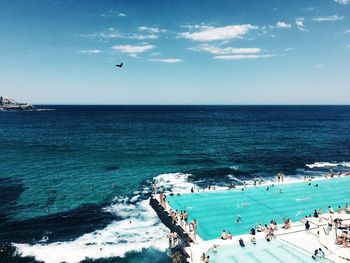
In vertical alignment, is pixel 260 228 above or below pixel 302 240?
above

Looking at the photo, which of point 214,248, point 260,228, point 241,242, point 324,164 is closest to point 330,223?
point 260,228

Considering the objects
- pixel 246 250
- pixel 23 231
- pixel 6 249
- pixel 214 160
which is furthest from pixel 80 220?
pixel 214 160

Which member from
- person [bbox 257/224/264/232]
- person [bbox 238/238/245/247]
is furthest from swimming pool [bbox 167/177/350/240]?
person [bbox 238/238/245/247]

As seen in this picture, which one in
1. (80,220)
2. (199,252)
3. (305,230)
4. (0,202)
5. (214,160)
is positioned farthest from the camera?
(214,160)

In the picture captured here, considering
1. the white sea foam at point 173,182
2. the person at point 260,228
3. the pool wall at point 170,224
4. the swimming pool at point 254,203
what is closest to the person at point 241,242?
the swimming pool at point 254,203

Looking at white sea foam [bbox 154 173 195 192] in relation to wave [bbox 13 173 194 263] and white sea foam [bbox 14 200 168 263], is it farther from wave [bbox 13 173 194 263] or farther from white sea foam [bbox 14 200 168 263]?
white sea foam [bbox 14 200 168 263]

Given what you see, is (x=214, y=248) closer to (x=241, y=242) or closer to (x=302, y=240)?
(x=241, y=242)

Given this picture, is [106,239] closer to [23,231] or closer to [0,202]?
[23,231]
